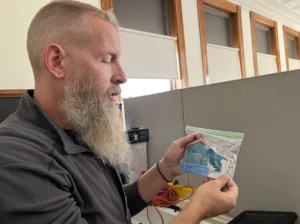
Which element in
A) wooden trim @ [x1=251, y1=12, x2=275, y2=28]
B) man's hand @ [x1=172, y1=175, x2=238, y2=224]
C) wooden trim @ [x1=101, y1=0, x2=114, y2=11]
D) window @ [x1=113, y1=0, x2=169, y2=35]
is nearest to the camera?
man's hand @ [x1=172, y1=175, x2=238, y2=224]

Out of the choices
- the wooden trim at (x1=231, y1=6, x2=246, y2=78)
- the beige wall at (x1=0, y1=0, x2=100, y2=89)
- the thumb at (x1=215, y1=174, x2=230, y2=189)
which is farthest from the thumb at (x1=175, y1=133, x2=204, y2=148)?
the wooden trim at (x1=231, y1=6, x2=246, y2=78)

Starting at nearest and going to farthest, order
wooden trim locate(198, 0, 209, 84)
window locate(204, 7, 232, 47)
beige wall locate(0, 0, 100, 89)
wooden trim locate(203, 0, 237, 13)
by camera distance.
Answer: beige wall locate(0, 0, 100, 89) < wooden trim locate(198, 0, 209, 84) < wooden trim locate(203, 0, 237, 13) < window locate(204, 7, 232, 47)

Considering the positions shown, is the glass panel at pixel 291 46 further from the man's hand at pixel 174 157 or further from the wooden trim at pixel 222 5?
the man's hand at pixel 174 157

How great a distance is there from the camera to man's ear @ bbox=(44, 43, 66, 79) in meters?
0.60

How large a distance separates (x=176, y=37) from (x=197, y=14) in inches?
21.0

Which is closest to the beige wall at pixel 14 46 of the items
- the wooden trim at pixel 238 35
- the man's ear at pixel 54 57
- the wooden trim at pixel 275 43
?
the man's ear at pixel 54 57

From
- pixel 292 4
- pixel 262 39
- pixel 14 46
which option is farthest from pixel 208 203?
pixel 292 4

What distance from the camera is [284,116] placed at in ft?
2.67

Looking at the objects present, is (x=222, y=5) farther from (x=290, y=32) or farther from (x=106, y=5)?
(x=290, y=32)

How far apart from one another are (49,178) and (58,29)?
39 centimetres

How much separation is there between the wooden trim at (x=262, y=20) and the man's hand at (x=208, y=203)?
398 centimetres

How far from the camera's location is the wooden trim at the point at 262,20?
3.89 meters

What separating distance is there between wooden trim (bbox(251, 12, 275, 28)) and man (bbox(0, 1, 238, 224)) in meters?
3.91

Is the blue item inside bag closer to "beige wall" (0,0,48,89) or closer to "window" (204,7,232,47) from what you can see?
"beige wall" (0,0,48,89)
